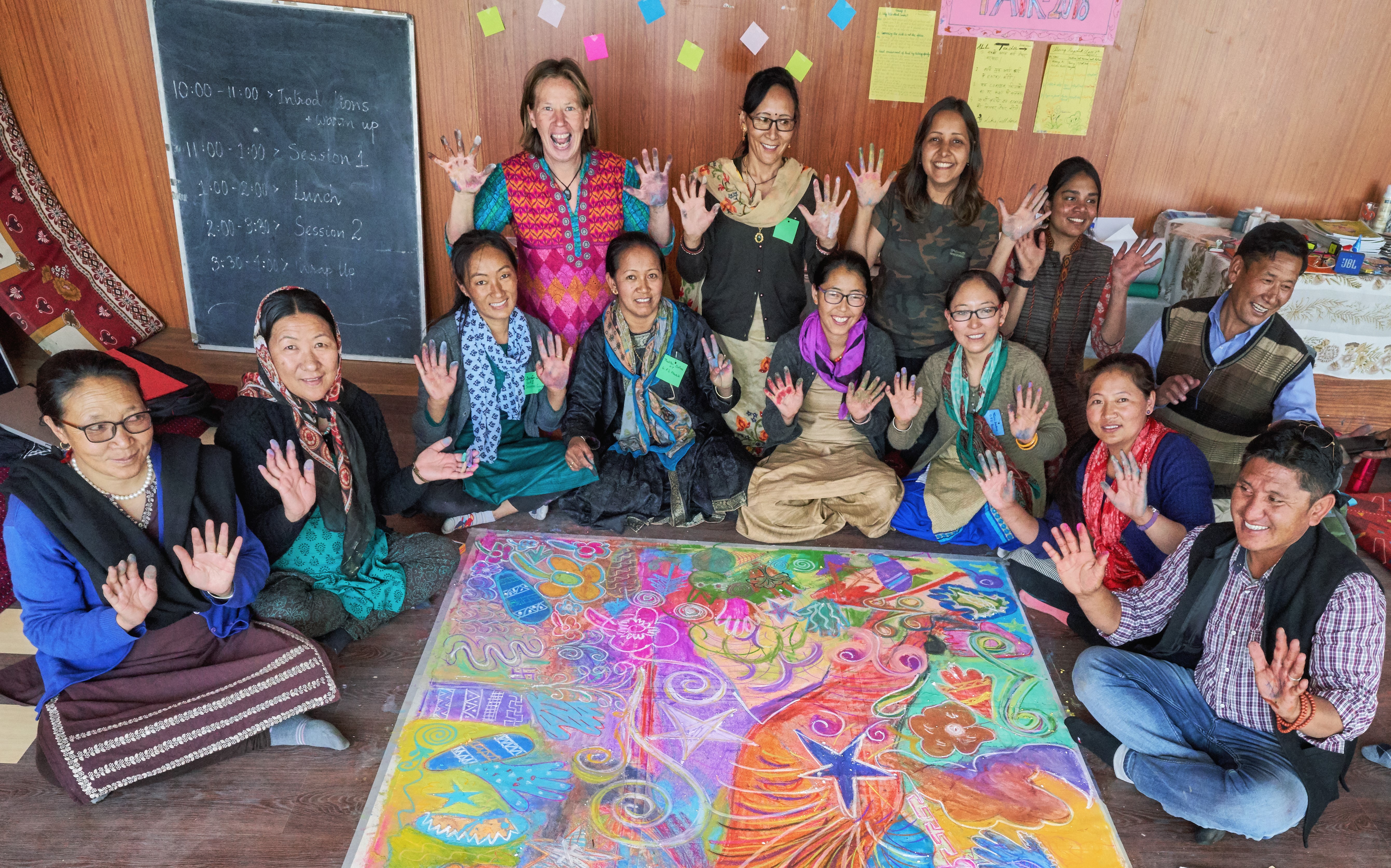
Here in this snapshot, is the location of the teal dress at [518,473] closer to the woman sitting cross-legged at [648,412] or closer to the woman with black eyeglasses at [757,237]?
the woman sitting cross-legged at [648,412]

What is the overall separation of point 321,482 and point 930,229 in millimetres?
2194

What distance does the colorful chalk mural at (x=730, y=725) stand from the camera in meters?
1.94

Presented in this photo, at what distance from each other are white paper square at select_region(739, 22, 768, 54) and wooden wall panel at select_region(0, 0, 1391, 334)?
0.11 ft

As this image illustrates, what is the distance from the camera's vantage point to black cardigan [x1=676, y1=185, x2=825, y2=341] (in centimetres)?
321

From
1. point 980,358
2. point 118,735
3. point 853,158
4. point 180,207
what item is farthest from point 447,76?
point 118,735

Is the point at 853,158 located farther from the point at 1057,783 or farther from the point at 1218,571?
the point at 1057,783

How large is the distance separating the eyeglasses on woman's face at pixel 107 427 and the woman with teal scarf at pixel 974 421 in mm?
2244

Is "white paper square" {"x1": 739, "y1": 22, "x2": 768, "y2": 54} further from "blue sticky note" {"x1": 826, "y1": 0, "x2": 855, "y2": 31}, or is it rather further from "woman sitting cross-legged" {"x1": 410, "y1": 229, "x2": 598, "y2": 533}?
"woman sitting cross-legged" {"x1": 410, "y1": 229, "x2": 598, "y2": 533}

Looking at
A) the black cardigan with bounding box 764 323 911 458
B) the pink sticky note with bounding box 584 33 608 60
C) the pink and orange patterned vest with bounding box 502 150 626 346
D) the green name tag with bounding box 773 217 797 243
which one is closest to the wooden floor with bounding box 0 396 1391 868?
the black cardigan with bounding box 764 323 911 458

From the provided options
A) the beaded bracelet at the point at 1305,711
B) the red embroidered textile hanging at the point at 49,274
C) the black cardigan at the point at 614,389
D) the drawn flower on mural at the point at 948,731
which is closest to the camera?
the beaded bracelet at the point at 1305,711

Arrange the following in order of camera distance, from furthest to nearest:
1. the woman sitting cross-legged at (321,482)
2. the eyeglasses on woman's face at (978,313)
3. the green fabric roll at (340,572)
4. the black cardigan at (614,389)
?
the black cardigan at (614,389)
the eyeglasses on woman's face at (978,313)
the green fabric roll at (340,572)
the woman sitting cross-legged at (321,482)

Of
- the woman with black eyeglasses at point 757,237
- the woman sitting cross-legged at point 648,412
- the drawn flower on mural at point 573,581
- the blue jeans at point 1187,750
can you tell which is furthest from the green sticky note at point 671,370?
the blue jeans at point 1187,750

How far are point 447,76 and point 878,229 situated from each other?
6.81 ft

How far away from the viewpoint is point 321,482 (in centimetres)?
244
